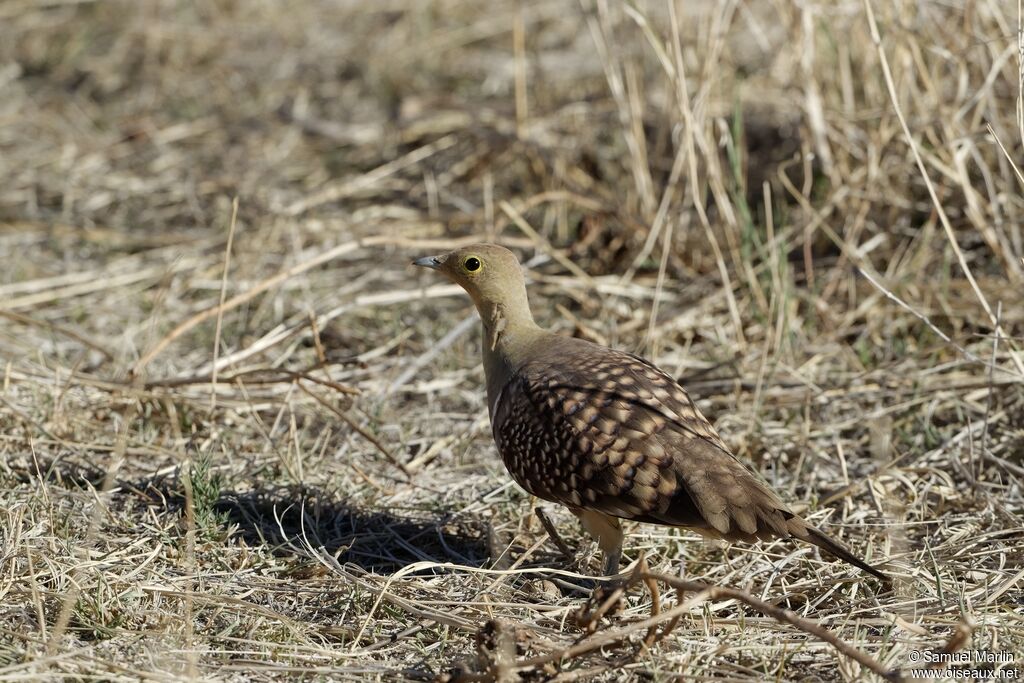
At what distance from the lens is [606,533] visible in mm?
3834

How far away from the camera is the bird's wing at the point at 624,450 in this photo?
134 inches

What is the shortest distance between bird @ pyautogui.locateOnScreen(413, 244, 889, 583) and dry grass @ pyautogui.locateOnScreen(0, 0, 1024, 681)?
27cm

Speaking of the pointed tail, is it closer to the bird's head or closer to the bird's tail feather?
the bird's tail feather

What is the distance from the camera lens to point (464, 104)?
24.6 ft

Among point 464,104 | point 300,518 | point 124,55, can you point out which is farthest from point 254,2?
point 300,518

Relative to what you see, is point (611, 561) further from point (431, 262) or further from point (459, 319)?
point (459, 319)

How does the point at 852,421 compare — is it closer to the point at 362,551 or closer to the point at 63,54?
the point at 362,551

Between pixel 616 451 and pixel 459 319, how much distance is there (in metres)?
2.47

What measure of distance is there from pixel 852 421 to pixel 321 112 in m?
4.68

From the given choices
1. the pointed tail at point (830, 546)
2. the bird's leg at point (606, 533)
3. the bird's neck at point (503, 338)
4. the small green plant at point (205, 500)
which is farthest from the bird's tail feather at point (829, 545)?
the small green plant at point (205, 500)

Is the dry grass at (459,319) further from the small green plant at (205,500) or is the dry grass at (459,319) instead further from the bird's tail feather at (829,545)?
the bird's tail feather at (829,545)

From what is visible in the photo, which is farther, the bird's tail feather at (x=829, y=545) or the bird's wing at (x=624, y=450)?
the bird's wing at (x=624, y=450)

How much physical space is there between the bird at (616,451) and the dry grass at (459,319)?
10.6 inches

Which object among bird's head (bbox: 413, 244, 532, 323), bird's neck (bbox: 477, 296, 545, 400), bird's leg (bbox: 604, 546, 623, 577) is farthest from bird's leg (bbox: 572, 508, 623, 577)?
bird's head (bbox: 413, 244, 532, 323)
